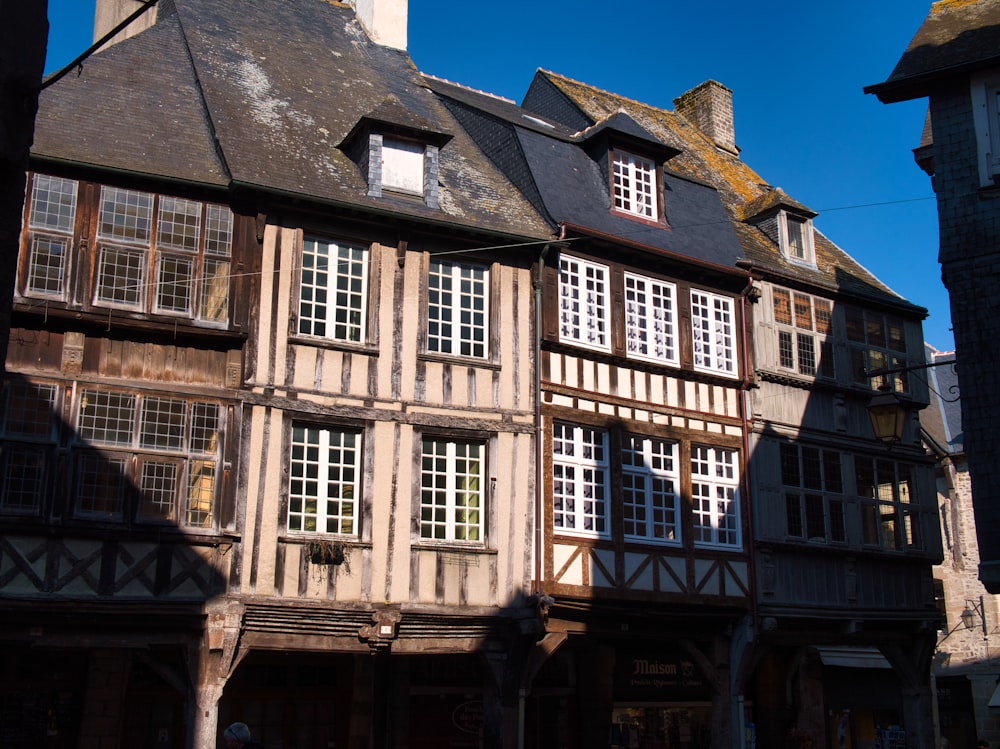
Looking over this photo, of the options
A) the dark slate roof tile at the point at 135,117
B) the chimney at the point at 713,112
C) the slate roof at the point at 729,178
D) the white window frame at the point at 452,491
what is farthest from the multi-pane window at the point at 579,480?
the chimney at the point at 713,112

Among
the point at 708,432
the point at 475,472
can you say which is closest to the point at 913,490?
the point at 708,432

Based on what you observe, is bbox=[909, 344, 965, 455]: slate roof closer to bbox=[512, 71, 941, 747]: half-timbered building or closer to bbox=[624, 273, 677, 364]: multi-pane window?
bbox=[512, 71, 941, 747]: half-timbered building

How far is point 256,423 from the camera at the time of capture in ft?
41.9

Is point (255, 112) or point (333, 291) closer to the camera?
point (333, 291)

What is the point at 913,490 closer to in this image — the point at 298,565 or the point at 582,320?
the point at 582,320

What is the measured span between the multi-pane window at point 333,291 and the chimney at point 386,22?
6267 millimetres

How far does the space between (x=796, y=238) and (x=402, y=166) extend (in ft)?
25.1

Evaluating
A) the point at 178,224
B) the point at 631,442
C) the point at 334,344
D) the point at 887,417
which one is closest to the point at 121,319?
the point at 178,224

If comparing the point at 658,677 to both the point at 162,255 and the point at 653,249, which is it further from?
the point at 162,255

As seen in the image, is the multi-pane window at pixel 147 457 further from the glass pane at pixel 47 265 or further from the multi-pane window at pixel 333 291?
the multi-pane window at pixel 333 291

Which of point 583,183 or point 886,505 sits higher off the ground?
A: point 583,183

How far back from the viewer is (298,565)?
12.7m

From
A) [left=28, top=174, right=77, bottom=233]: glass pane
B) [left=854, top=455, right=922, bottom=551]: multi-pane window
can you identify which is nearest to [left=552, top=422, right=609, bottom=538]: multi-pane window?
[left=854, top=455, right=922, bottom=551]: multi-pane window

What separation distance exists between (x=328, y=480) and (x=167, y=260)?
120 inches
